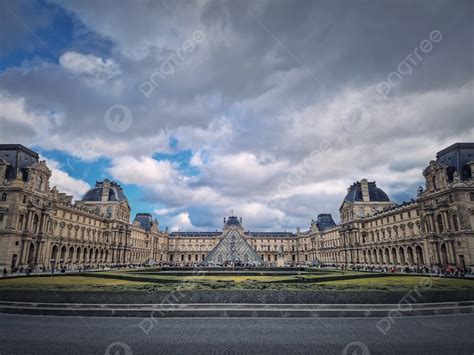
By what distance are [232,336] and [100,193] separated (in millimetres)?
70321

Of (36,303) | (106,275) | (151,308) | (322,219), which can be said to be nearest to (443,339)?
(151,308)

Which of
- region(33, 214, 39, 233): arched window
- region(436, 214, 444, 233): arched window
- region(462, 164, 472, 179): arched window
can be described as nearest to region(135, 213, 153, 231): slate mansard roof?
region(33, 214, 39, 233): arched window

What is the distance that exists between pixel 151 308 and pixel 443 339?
1008 centimetres

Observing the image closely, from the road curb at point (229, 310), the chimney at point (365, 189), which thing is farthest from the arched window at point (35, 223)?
the chimney at point (365, 189)

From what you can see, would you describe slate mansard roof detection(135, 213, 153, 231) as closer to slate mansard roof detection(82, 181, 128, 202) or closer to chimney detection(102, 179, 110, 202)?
slate mansard roof detection(82, 181, 128, 202)

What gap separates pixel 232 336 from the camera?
29.9 feet

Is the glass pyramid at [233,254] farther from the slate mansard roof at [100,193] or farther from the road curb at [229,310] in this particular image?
the road curb at [229,310]

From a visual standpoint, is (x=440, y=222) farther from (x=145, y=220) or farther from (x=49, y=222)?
(x=145, y=220)

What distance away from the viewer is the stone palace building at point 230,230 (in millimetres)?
38812

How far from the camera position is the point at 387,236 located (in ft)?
189

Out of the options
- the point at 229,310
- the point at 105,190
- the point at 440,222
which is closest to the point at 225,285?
the point at 229,310

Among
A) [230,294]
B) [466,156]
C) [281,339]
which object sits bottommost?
[281,339]

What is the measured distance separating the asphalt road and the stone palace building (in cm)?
3336

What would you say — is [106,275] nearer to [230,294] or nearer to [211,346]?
[230,294]
